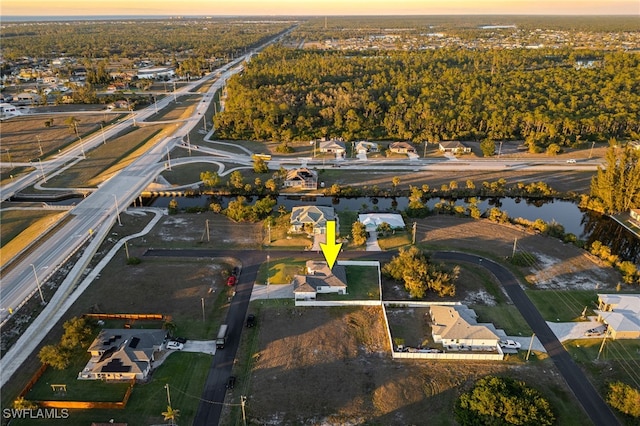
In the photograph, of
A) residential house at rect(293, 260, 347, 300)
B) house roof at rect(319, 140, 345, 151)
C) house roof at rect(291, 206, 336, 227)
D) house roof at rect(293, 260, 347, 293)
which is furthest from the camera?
house roof at rect(319, 140, 345, 151)

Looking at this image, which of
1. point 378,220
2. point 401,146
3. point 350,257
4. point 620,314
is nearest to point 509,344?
point 620,314

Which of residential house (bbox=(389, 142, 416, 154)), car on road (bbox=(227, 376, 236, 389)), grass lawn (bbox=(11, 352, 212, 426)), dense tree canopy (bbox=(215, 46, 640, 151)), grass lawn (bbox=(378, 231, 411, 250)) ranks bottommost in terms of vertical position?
grass lawn (bbox=(11, 352, 212, 426))

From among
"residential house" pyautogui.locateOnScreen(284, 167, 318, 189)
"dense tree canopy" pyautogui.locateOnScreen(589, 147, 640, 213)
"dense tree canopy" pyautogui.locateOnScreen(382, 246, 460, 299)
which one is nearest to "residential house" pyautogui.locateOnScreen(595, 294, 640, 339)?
"dense tree canopy" pyautogui.locateOnScreen(382, 246, 460, 299)

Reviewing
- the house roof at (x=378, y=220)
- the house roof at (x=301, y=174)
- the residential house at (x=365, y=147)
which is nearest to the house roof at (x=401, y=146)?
the residential house at (x=365, y=147)

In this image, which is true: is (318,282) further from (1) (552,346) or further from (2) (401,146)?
(2) (401,146)

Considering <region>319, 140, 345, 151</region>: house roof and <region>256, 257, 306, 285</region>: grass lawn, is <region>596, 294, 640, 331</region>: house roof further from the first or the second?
<region>319, 140, 345, 151</region>: house roof

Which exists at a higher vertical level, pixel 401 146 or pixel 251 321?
pixel 401 146

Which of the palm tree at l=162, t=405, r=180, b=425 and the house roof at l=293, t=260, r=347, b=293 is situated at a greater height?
the house roof at l=293, t=260, r=347, b=293
